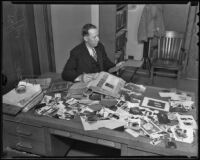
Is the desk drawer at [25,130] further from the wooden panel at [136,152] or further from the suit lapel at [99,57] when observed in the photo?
the suit lapel at [99,57]

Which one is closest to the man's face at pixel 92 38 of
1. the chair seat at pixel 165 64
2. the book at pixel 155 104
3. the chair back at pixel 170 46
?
the book at pixel 155 104

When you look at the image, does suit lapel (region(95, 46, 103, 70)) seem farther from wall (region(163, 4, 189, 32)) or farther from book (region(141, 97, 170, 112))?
wall (region(163, 4, 189, 32))

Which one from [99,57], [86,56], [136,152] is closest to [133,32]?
[99,57]

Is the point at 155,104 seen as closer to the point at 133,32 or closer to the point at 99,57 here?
the point at 99,57

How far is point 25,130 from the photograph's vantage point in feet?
6.88

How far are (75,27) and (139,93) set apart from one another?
191 cm

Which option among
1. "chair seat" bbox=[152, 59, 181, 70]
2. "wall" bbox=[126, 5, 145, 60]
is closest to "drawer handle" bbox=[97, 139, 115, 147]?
"chair seat" bbox=[152, 59, 181, 70]

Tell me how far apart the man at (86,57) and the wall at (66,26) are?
2.73 feet

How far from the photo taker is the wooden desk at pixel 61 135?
5.52ft

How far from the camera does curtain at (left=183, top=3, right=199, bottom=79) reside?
3.98 m

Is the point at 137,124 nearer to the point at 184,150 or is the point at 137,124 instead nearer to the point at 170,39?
the point at 184,150

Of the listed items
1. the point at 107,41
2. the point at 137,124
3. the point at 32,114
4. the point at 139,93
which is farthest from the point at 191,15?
the point at 32,114

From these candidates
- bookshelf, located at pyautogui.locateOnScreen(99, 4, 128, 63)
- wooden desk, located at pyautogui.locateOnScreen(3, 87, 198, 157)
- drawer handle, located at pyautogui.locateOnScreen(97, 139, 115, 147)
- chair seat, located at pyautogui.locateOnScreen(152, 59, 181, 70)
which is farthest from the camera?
chair seat, located at pyautogui.locateOnScreen(152, 59, 181, 70)

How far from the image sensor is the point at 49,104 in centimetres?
218
